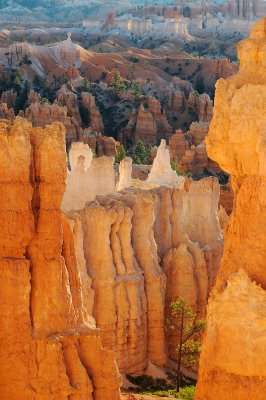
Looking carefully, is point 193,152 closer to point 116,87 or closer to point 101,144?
point 101,144

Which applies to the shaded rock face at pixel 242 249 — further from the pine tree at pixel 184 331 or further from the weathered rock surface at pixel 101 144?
the weathered rock surface at pixel 101 144

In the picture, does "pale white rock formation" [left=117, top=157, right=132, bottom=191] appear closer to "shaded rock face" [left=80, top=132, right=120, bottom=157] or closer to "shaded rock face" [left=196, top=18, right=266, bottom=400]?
"shaded rock face" [left=196, top=18, right=266, bottom=400]

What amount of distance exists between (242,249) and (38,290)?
2385mm

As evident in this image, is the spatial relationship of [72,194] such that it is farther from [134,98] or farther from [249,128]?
[134,98]

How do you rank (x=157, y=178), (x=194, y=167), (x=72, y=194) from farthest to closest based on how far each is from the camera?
(x=194, y=167) < (x=157, y=178) < (x=72, y=194)

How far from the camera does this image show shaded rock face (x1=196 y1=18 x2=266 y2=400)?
31.7ft

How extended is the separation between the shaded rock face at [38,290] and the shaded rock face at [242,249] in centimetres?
145

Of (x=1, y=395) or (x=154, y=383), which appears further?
(x=154, y=383)

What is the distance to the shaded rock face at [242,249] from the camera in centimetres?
965

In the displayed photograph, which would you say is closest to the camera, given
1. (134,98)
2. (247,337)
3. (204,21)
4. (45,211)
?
(247,337)

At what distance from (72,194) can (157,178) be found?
5032mm

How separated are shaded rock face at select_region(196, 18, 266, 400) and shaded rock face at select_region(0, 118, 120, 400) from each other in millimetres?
1445

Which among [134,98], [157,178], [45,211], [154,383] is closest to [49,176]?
[45,211]

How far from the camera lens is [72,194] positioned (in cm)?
1975
